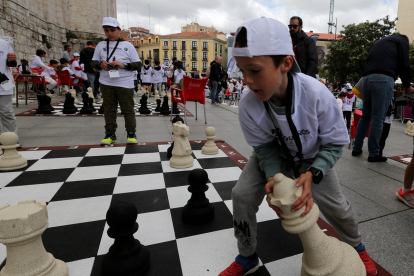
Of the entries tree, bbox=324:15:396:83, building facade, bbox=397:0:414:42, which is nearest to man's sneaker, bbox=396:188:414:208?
tree, bbox=324:15:396:83

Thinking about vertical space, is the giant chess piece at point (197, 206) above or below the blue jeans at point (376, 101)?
below

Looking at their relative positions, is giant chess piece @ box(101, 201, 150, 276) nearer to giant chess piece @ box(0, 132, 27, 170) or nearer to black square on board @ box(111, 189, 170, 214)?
black square on board @ box(111, 189, 170, 214)

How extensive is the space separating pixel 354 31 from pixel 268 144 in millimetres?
21885

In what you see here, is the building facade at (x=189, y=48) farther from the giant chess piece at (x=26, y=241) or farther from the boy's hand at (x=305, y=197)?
the boy's hand at (x=305, y=197)

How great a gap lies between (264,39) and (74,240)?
4.21ft

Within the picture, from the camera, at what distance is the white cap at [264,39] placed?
77 centimetres

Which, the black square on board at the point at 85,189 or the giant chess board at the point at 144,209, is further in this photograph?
the black square on board at the point at 85,189

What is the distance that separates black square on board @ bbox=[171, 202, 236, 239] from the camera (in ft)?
4.38

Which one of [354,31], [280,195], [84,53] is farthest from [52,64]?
[354,31]

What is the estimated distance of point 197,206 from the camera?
1.42 meters

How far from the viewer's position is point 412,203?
160 cm

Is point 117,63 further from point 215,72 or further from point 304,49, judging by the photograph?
point 215,72

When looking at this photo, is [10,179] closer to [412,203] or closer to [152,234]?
[152,234]

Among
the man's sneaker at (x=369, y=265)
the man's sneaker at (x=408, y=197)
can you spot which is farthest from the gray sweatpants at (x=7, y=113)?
the man's sneaker at (x=408, y=197)
